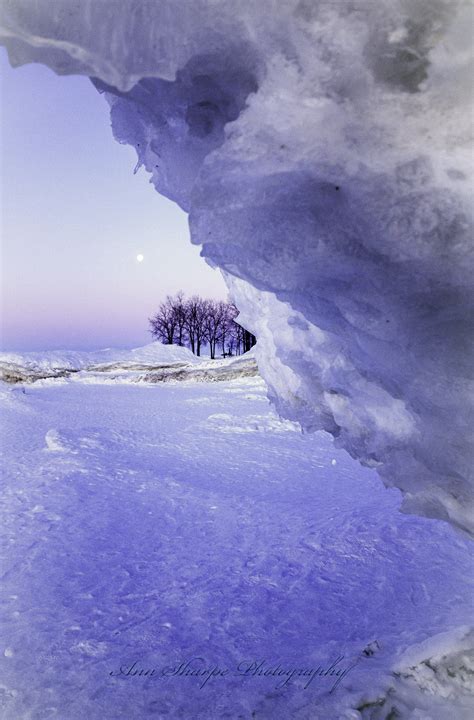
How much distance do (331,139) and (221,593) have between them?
2708 millimetres

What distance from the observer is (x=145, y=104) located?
1.84 m

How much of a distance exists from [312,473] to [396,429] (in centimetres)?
401

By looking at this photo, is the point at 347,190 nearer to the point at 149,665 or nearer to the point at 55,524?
the point at 149,665

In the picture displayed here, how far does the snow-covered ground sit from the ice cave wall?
121cm

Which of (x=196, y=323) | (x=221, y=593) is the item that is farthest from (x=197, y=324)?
(x=221, y=593)

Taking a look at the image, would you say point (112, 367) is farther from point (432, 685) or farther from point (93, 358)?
point (432, 685)

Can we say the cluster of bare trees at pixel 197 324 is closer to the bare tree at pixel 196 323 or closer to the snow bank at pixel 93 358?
the bare tree at pixel 196 323

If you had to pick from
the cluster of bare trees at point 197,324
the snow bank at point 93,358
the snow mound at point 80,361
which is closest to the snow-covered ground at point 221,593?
the snow mound at point 80,361

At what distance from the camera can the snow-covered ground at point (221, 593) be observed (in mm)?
2029

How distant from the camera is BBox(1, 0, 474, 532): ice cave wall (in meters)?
1.38

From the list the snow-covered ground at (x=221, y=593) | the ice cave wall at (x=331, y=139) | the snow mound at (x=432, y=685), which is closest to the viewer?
the ice cave wall at (x=331, y=139)

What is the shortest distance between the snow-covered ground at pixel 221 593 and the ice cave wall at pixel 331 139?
1211 mm

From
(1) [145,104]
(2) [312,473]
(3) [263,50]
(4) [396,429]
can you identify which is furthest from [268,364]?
(2) [312,473]

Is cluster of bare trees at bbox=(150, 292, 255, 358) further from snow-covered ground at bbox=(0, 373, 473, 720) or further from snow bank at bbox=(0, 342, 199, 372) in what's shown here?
snow-covered ground at bbox=(0, 373, 473, 720)
